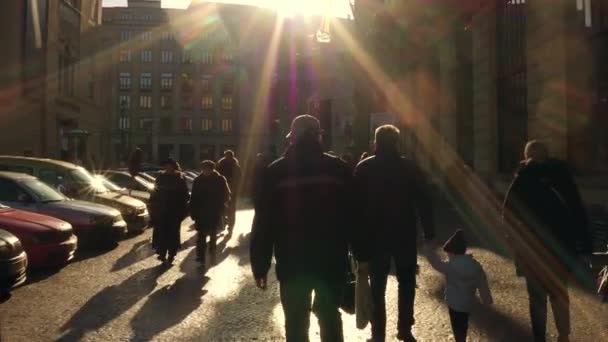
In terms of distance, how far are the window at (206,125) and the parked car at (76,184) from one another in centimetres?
7496

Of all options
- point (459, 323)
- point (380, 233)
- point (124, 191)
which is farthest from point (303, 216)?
point (124, 191)

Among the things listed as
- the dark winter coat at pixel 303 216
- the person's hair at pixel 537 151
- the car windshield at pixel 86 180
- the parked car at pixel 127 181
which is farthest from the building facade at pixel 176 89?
the dark winter coat at pixel 303 216

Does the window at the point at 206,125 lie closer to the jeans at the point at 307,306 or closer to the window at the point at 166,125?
the window at the point at 166,125

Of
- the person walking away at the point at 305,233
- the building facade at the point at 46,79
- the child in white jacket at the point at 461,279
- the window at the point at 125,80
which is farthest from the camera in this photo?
the window at the point at 125,80

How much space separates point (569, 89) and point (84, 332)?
13.5m

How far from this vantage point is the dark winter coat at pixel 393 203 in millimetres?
5605

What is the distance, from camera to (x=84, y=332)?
257 inches

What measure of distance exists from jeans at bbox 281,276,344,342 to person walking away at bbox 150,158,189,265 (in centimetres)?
732

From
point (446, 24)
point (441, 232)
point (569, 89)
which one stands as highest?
point (446, 24)

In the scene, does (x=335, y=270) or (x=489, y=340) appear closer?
(x=335, y=270)

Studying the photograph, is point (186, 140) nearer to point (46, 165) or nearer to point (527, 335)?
point (46, 165)

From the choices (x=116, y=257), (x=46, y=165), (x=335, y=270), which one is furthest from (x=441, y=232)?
(x=335, y=270)

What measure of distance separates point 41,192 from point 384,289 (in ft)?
28.0

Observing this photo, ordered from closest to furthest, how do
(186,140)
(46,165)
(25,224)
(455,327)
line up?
1. (455,327)
2. (25,224)
3. (46,165)
4. (186,140)
